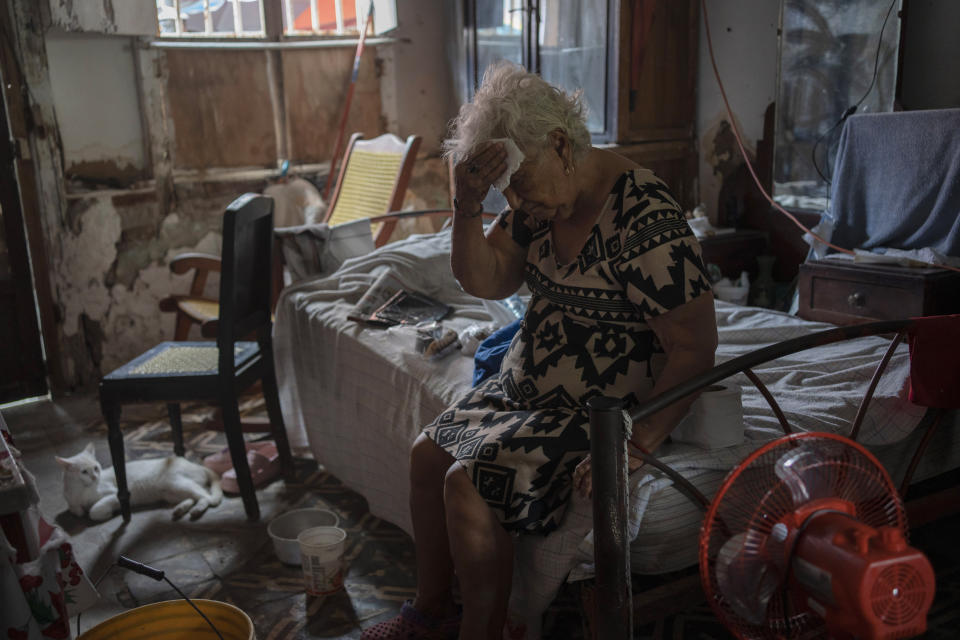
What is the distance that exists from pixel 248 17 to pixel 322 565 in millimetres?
3649

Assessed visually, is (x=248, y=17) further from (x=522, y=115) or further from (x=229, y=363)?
(x=522, y=115)

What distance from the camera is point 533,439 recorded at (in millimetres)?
1574

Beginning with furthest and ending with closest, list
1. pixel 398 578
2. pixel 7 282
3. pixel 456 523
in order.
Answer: pixel 7 282
pixel 398 578
pixel 456 523

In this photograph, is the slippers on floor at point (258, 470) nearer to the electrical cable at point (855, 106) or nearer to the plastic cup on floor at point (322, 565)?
the plastic cup on floor at point (322, 565)

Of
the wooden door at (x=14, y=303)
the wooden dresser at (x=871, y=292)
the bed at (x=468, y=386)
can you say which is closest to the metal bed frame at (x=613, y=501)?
the bed at (x=468, y=386)

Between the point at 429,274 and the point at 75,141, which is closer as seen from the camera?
the point at 429,274

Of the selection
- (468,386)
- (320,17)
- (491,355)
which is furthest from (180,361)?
(320,17)

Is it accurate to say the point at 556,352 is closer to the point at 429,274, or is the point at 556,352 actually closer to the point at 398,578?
the point at 398,578

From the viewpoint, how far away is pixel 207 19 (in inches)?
181

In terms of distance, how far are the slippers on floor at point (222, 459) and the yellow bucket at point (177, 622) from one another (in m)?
1.44

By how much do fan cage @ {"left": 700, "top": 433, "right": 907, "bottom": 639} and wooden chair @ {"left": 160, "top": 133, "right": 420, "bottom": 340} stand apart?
2669 millimetres

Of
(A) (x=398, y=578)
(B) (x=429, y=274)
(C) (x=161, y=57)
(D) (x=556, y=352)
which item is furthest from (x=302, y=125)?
(D) (x=556, y=352)

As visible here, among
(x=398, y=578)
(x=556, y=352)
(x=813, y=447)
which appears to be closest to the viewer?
(x=813, y=447)

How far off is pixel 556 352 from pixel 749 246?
2318 millimetres
